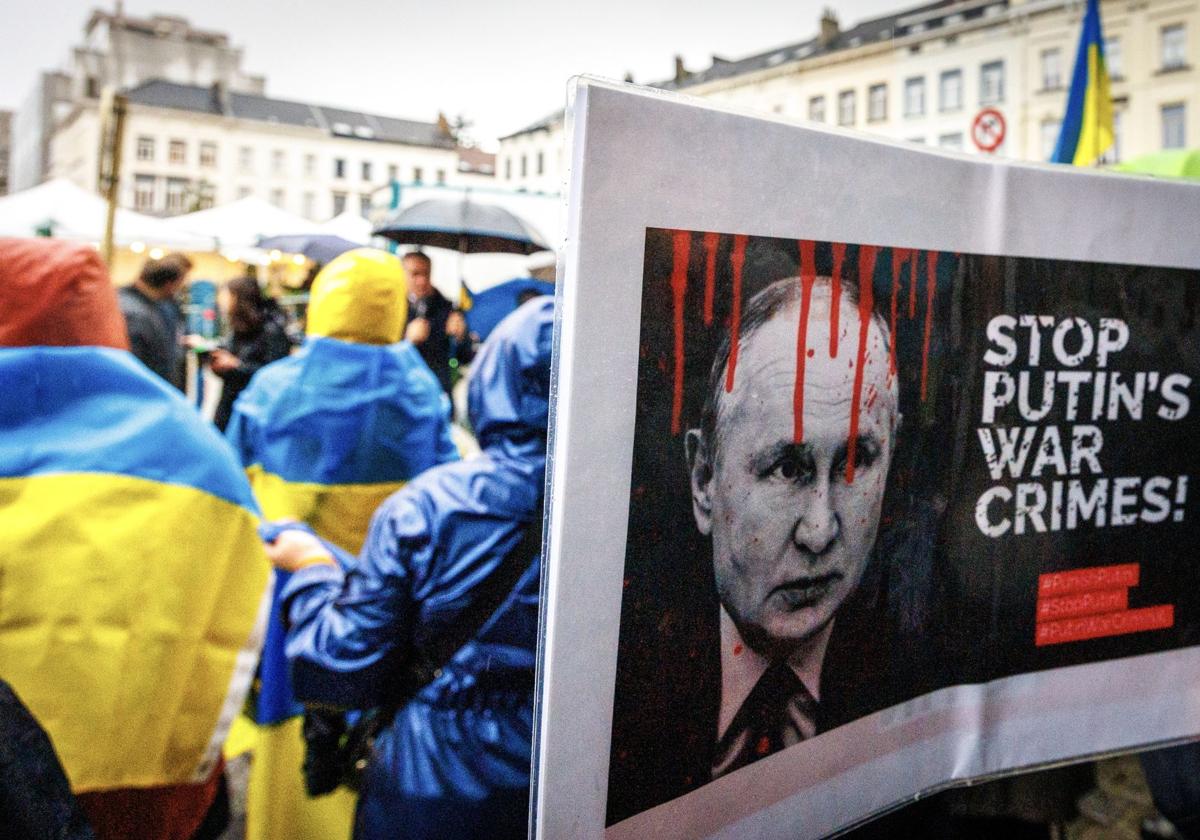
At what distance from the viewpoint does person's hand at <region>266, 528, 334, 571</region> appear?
197 centimetres

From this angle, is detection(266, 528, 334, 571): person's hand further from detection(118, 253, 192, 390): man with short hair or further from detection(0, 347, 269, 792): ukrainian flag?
detection(118, 253, 192, 390): man with short hair

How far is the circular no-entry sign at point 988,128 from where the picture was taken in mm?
7828

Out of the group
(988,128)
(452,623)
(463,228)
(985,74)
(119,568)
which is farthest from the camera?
(985,74)

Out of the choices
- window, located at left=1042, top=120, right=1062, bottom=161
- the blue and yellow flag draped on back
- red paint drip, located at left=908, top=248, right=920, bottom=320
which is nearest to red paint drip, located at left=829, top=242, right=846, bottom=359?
red paint drip, located at left=908, top=248, right=920, bottom=320

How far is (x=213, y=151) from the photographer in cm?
4875

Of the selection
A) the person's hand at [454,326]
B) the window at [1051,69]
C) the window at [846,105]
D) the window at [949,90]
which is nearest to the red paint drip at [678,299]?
the person's hand at [454,326]

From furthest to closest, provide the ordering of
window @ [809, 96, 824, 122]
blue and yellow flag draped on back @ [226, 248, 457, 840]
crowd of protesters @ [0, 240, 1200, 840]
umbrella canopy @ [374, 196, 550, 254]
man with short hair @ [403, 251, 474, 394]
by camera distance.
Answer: window @ [809, 96, 824, 122] < umbrella canopy @ [374, 196, 550, 254] < man with short hair @ [403, 251, 474, 394] < blue and yellow flag draped on back @ [226, 248, 457, 840] < crowd of protesters @ [0, 240, 1200, 840]

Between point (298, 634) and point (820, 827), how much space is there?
3.50 feet

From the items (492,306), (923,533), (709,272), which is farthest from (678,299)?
(492,306)

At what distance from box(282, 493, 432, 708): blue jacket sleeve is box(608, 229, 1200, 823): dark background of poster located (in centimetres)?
73

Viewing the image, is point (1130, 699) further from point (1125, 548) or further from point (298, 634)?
point (298, 634)

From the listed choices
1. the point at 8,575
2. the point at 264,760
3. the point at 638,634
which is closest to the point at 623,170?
the point at 638,634

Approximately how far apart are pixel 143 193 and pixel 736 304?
2226 inches

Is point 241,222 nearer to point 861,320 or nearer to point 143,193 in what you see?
point 861,320
